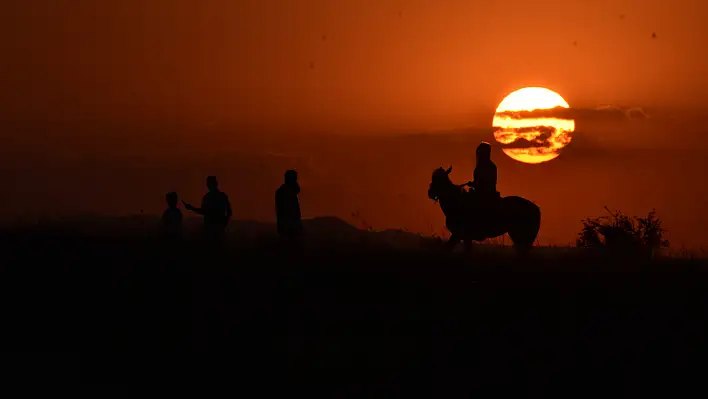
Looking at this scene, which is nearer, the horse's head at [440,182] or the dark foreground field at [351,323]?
the dark foreground field at [351,323]

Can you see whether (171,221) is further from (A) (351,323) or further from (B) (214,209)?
(A) (351,323)

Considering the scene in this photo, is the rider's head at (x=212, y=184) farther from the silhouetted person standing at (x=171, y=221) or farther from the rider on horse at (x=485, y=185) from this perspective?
the rider on horse at (x=485, y=185)

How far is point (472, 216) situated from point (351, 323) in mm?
7391

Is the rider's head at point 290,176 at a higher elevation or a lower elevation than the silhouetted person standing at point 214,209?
higher

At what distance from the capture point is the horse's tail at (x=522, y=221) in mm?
19766

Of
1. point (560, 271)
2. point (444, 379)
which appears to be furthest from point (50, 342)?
point (560, 271)

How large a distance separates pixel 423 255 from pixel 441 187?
1.56 meters

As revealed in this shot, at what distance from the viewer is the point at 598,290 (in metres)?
14.7

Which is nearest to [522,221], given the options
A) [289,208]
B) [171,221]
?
[289,208]

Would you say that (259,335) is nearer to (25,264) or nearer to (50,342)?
(50,342)

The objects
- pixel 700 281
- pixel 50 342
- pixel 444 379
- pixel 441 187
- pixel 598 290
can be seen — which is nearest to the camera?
pixel 444 379

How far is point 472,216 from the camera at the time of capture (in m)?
19.3

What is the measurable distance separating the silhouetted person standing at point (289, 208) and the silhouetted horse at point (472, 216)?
100 inches

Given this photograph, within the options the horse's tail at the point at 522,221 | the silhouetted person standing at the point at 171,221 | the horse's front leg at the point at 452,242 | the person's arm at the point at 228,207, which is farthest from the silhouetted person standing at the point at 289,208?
the horse's tail at the point at 522,221
